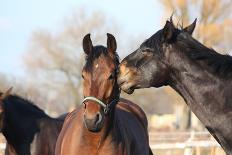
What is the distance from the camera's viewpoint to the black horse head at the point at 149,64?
637cm

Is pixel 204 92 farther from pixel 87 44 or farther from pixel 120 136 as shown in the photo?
pixel 87 44

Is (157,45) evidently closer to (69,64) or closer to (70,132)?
(70,132)

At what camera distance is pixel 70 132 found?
754cm

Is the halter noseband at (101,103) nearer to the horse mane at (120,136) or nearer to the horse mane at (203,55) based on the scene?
the horse mane at (120,136)

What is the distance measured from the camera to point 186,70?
6.41m

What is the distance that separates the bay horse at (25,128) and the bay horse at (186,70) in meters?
3.52

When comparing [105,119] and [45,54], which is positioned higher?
[45,54]

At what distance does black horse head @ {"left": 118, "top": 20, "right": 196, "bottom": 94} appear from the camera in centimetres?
637

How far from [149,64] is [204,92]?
663 mm

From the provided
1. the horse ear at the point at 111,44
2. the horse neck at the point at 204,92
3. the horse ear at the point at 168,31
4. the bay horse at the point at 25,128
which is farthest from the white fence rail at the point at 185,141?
the horse ear at the point at 168,31

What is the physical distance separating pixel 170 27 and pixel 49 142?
4058mm

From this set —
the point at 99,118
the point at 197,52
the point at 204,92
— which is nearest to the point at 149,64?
the point at 197,52

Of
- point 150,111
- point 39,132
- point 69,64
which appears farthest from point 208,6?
point 39,132

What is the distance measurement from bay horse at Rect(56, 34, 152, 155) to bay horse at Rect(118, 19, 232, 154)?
0.42m
